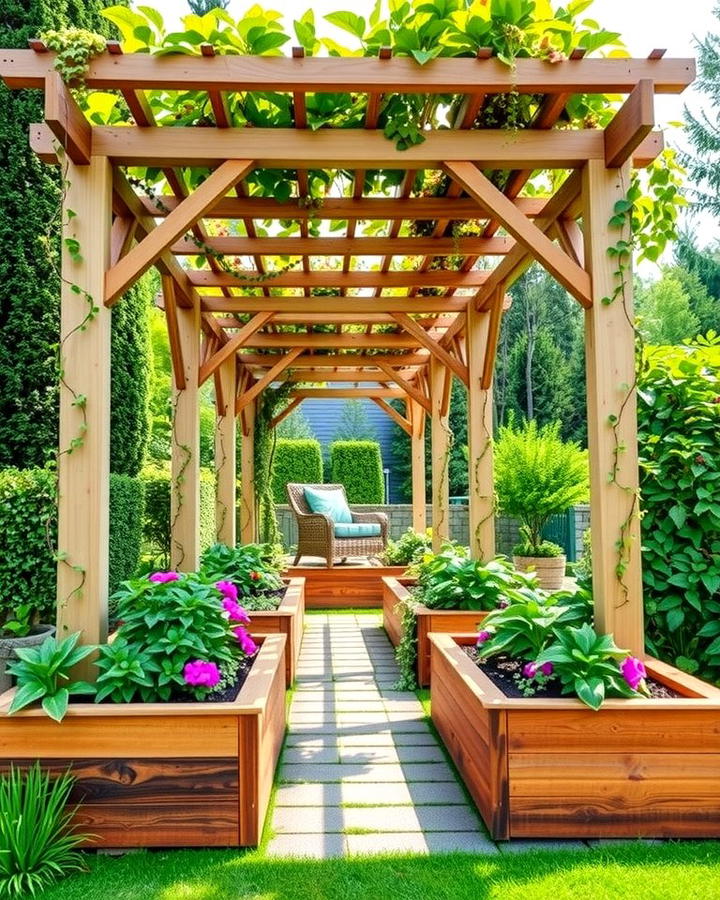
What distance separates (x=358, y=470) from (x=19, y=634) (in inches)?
384

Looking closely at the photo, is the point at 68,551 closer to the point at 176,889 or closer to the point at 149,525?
the point at 176,889

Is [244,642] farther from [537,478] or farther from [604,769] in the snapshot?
[537,478]

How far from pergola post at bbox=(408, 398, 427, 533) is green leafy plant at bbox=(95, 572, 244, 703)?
590 cm

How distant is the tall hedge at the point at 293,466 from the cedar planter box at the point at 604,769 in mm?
11071

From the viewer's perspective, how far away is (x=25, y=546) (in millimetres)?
4090

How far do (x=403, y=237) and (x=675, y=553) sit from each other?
239cm

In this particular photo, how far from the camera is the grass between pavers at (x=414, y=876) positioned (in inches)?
83.7

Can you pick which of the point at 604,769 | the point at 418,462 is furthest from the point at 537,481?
the point at 604,769

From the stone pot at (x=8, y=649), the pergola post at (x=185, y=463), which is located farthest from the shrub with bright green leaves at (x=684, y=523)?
the stone pot at (x=8, y=649)

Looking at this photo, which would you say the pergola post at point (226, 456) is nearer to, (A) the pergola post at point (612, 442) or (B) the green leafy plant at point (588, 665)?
(A) the pergola post at point (612, 442)

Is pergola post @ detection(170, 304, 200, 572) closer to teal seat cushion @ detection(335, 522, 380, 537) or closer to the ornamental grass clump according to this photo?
the ornamental grass clump

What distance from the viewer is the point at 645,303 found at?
70.6 feet

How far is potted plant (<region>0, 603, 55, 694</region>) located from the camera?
378cm

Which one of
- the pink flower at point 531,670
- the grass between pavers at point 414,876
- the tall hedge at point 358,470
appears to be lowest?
the grass between pavers at point 414,876
